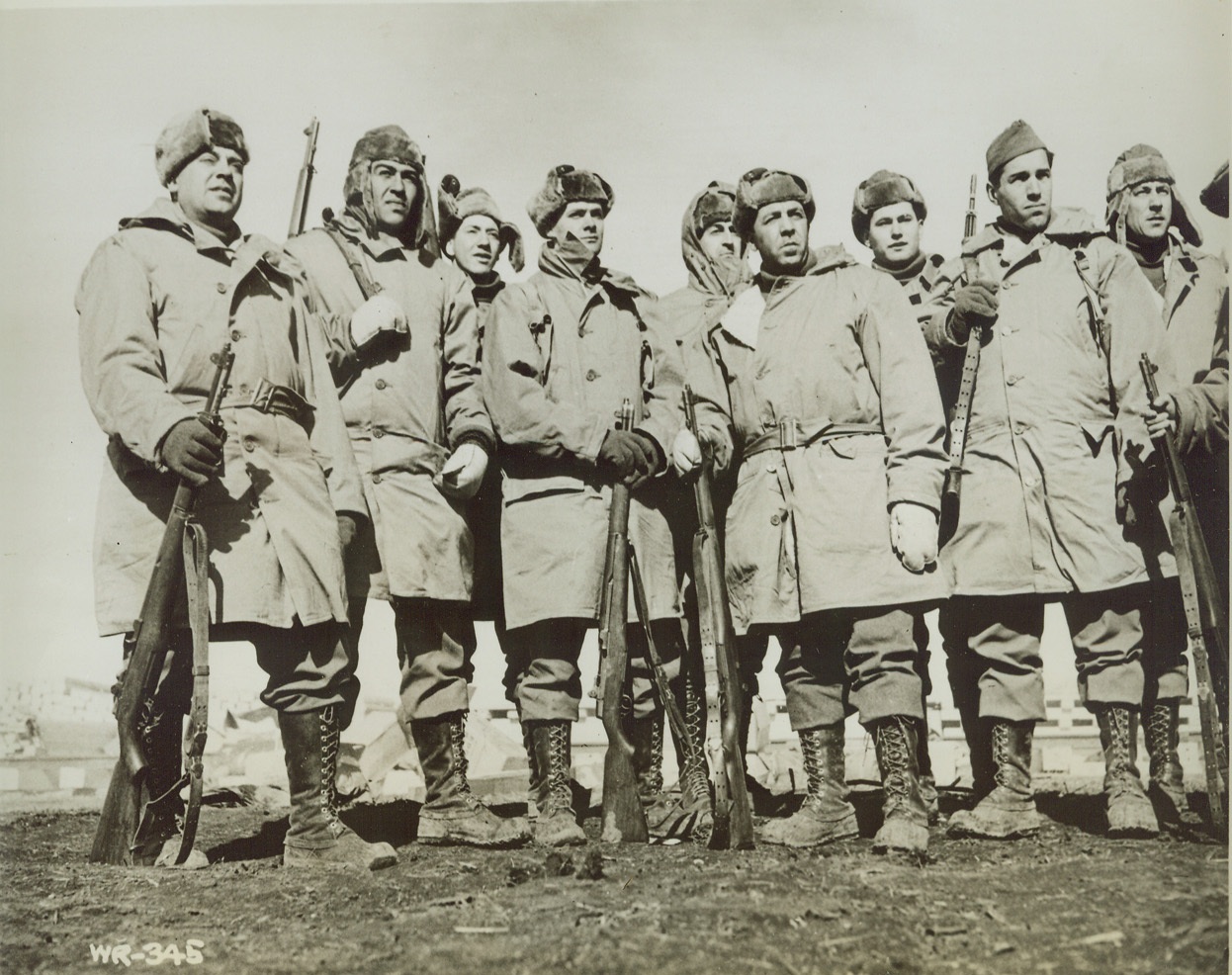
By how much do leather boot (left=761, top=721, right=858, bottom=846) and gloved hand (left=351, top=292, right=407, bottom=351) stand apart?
230 cm

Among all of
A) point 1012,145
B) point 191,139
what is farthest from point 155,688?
point 1012,145

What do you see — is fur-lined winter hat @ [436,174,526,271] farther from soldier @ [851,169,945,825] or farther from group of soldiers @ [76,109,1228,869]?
soldier @ [851,169,945,825]

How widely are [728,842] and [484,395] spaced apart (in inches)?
79.9

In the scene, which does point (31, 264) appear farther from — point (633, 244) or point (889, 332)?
point (889, 332)

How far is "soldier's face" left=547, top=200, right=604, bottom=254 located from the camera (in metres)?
5.20

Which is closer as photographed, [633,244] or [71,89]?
[71,89]

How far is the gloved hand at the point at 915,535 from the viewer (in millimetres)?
4484

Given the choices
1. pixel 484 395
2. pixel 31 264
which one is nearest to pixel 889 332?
pixel 484 395

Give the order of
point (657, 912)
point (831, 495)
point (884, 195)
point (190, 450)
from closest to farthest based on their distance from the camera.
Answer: point (657, 912), point (190, 450), point (831, 495), point (884, 195)

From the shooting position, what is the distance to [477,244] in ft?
18.1

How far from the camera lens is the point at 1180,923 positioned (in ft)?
12.9

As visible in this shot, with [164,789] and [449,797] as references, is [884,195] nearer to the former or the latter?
[449,797]

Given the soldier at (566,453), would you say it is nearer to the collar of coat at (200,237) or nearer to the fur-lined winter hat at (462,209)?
the fur-lined winter hat at (462,209)

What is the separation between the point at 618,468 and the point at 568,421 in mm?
273
